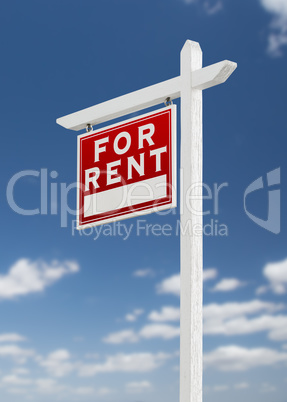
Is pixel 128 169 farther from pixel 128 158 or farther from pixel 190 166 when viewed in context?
pixel 190 166

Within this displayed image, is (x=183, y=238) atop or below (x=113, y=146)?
below

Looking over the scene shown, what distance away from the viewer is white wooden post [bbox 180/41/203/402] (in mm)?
3666

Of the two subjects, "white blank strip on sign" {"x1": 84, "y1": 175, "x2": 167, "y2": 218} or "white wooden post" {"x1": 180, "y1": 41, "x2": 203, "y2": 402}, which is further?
"white blank strip on sign" {"x1": 84, "y1": 175, "x2": 167, "y2": 218}

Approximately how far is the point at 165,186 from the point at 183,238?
38 centimetres

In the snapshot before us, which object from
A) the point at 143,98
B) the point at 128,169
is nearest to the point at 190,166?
the point at 128,169

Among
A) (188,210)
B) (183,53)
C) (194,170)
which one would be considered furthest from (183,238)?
(183,53)

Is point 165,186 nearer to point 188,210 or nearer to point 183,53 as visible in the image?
point 188,210

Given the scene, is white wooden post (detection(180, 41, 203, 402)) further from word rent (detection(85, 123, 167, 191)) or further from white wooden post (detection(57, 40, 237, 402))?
word rent (detection(85, 123, 167, 191))

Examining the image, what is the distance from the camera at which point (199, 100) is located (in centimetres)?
407

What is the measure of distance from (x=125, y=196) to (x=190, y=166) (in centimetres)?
54

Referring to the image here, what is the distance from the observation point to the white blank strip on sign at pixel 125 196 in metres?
4.04

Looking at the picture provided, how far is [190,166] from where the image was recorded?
12.8 ft

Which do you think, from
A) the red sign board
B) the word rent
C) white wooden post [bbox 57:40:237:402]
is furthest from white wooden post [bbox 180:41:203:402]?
the word rent

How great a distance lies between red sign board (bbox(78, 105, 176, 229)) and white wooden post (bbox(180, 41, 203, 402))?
11 cm
